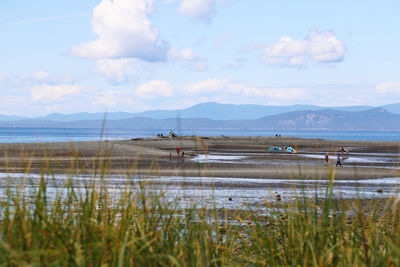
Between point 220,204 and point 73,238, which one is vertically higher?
point 73,238

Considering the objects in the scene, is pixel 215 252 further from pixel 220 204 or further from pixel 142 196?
pixel 220 204

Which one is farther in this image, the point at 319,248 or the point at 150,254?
the point at 319,248

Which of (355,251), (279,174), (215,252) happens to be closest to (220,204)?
(215,252)

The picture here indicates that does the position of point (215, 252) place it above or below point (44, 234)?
below

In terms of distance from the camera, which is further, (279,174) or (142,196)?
(279,174)

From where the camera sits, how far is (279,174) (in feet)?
91.8

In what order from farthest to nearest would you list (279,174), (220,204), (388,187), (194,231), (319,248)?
(279,174) < (388,187) < (220,204) < (194,231) < (319,248)

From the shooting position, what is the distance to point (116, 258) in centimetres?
487

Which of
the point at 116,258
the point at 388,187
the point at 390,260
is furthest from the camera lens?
the point at 388,187

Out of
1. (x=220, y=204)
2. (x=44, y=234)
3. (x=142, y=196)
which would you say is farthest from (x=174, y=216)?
(x=220, y=204)

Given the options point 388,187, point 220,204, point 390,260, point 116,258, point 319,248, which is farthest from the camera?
point 388,187

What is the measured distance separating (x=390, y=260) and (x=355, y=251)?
36 centimetres

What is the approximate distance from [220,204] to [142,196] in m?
10.3

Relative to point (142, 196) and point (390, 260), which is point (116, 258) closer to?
point (142, 196)
